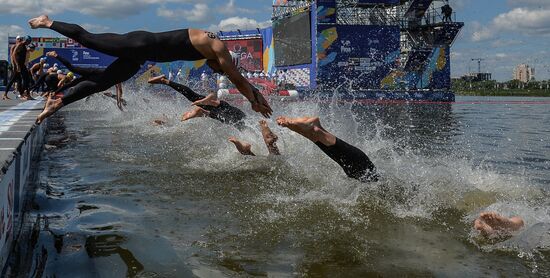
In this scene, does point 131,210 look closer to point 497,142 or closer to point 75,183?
point 75,183

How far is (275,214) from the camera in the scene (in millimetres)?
5254

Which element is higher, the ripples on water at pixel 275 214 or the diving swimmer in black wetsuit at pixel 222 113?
the diving swimmer in black wetsuit at pixel 222 113

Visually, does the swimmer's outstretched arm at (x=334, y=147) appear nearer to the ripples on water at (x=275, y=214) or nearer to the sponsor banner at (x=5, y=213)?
the ripples on water at (x=275, y=214)

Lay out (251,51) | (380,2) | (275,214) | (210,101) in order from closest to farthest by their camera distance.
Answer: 1. (275,214)
2. (210,101)
3. (380,2)
4. (251,51)

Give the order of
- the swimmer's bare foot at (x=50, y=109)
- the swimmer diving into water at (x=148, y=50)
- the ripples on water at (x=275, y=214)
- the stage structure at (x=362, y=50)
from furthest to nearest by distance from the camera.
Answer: the stage structure at (x=362, y=50), the swimmer's bare foot at (x=50, y=109), the swimmer diving into water at (x=148, y=50), the ripples on water at (x=275, y=214)

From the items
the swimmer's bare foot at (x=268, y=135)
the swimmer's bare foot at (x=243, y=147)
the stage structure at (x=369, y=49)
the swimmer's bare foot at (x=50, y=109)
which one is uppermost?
the stage structure at (x=369, y=49)

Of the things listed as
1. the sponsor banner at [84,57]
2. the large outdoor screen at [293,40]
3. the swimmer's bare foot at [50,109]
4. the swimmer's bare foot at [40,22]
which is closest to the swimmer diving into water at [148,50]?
the swimmer's bare foot at [40,22]

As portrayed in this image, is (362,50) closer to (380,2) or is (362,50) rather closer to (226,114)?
(380,2)

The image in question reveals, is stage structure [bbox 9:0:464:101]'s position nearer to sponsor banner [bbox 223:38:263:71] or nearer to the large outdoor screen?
the large outdoor screen

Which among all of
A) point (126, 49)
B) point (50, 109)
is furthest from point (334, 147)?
point (50, 109)

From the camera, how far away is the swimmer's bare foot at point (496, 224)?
449 cm

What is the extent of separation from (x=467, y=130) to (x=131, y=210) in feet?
43.0

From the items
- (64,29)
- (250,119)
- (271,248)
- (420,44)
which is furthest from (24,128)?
(420,44)

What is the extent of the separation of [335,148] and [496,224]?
5.93 ft
